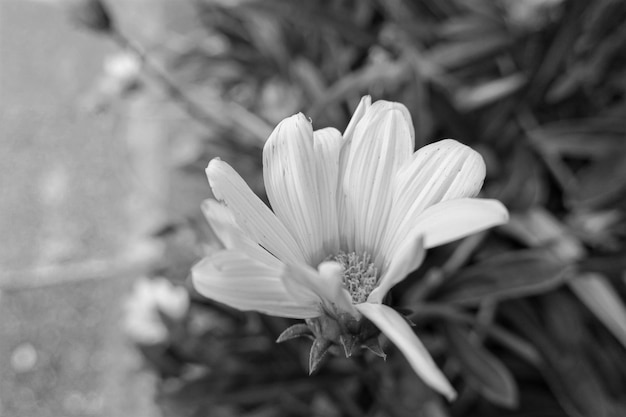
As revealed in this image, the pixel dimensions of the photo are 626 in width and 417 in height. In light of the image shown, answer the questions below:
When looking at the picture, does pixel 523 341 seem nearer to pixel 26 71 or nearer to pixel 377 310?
pixel 377 310

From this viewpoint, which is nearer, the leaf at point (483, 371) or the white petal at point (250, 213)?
the white petal at point (250, 213)

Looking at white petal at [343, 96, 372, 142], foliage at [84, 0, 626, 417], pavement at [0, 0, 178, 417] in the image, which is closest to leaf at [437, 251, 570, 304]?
foliage at [84, 0, 626, 417]

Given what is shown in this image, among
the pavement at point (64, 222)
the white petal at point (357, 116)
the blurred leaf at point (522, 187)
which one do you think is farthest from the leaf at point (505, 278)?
the pavement at point (64, 222)

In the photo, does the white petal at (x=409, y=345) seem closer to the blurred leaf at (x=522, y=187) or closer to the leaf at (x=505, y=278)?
the leaf at (x=505, y=278)

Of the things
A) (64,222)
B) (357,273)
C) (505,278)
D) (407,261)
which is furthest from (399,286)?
(64,222)

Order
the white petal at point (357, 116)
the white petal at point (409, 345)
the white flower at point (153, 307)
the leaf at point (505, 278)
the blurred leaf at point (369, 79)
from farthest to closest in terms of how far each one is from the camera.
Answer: the white flower at point (153, 307)
the blurred leaf at point (369, 79)
the leaf at point (505, 278)
the white petal at point (357, 116)
the white petal at point (409, 345)

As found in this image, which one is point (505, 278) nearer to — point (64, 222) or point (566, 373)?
point (566, 373)

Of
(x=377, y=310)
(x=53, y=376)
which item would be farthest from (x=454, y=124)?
(x=53, y=376)
